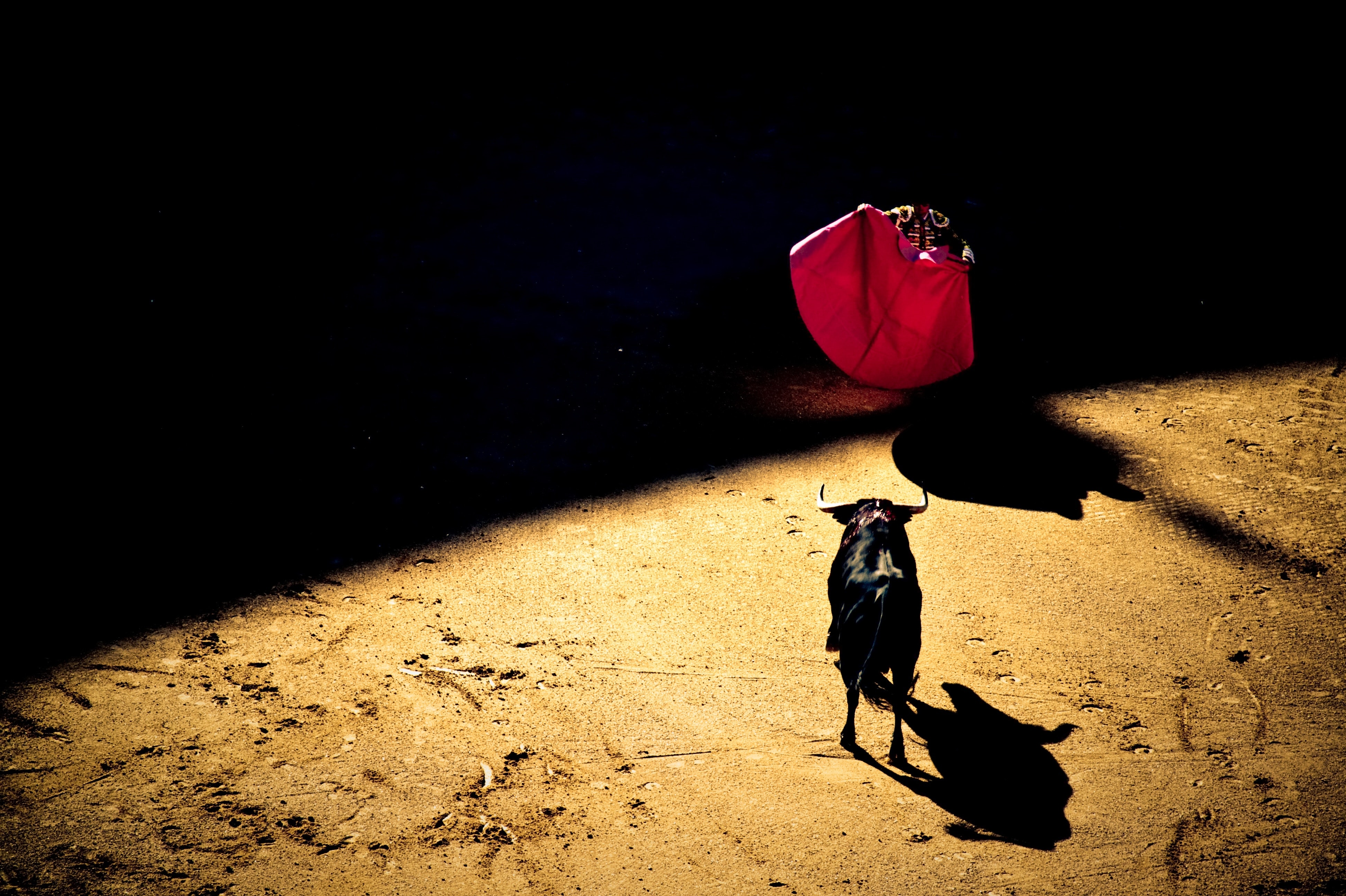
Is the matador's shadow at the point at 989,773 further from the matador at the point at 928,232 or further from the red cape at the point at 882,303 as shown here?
the matador at the point at 928,232

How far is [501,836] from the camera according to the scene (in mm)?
3705

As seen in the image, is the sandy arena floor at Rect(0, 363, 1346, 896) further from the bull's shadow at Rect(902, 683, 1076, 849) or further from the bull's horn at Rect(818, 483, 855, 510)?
the bull's horn at Rect(818, 483, 855, 510)

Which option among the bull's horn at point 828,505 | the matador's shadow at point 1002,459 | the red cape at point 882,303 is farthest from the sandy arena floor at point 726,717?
the red cape at point 882,303

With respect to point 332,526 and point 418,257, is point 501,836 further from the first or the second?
point 418,257

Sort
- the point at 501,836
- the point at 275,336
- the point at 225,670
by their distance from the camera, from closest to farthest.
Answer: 1. the point at 501,836
2. the point at 225,670
3. the point at 275,336

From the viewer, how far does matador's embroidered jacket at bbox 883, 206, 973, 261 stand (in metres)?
6.15

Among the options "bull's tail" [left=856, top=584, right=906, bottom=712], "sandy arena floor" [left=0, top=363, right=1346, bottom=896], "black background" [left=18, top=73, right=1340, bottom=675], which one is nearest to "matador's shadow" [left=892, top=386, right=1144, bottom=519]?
"sandy arena floor" [left=0, top=363, right=1346, bottom=896]

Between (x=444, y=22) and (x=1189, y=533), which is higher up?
(x=444, y=22)

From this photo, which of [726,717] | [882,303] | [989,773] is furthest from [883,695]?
[882,303]

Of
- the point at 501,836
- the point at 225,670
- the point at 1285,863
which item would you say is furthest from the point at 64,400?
the point at 1285,863

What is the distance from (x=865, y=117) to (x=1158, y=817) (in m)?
7.64

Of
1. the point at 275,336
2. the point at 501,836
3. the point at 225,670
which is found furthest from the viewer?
the point at 275,336

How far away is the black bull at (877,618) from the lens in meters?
3.82

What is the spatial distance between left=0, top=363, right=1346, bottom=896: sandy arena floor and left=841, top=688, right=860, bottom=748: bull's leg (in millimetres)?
61
